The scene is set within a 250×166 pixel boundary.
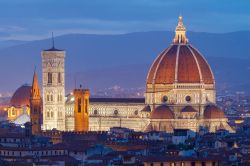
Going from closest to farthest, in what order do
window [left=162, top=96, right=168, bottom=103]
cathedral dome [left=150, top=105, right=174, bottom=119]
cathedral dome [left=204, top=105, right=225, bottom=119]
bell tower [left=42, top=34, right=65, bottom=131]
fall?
cathedral dome [left=150, top=105, right=174, bottom=119] → cathedral dome [left=204, top=105, right=225, bottom=119] → window [left=162, top=96, right=168, bottom=103] → bell tower [left=42, top=34, right=65, bottom=131]

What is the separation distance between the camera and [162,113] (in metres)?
171

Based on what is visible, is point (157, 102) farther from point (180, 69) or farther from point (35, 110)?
point (35, 110)

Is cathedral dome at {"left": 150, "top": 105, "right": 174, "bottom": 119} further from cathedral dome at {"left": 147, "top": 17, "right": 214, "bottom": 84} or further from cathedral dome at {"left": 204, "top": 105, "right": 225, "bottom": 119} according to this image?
cathedral dome at {"left": 147, "top": 17, "right": 214, "bottom": 84}

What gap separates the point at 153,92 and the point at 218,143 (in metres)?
63.5

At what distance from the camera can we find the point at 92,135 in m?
144

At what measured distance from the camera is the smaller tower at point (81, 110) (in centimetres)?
17162

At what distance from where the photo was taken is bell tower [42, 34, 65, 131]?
182750 millimetres

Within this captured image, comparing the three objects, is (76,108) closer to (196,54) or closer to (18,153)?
(196,54)

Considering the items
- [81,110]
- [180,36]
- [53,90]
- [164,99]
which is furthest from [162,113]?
[53,90]

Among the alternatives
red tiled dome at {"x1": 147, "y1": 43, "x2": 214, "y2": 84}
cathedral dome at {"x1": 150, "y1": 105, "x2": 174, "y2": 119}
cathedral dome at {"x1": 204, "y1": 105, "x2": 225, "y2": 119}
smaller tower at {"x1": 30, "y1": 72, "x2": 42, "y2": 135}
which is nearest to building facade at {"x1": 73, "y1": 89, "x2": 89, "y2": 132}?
smaller tower at {"x1": 30, "y1": 72, "x2": 42, "y2": 135}

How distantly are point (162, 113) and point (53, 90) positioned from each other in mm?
17761

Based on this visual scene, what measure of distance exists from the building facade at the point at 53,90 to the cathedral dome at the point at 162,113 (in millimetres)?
13773

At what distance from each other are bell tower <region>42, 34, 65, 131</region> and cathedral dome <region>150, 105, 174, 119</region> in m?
13.1

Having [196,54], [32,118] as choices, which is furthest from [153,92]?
[32,118]
